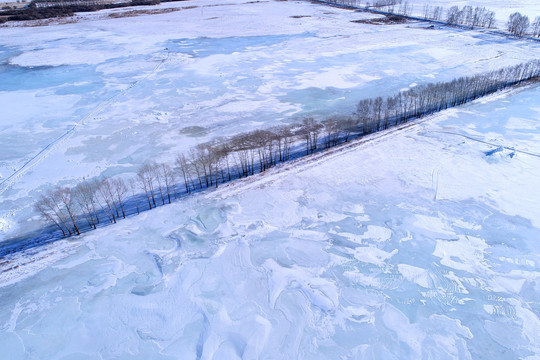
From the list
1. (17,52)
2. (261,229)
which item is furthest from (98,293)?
(17,52)

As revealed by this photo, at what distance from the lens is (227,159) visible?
20766mm

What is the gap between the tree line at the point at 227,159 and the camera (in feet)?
55.6

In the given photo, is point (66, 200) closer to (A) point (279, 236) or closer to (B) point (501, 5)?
(A) point (279, 236)

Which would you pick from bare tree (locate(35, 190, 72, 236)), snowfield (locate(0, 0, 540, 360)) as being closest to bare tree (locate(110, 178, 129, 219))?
snowfield (locate(0, 0, 540, 360))

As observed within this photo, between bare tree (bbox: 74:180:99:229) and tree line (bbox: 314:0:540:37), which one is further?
tree line (bbox: 314:0:540:37)

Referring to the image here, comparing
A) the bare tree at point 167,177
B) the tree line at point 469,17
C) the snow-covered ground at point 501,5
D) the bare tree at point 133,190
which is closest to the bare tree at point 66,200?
the bare tree at point 133,190

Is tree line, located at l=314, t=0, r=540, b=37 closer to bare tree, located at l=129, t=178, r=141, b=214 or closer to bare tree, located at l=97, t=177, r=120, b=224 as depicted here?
bare tree, located at l=129, t=178, r=141, b=214

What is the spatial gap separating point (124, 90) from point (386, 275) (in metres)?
26.4

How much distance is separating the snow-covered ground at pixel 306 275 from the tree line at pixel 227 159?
49.1 inches

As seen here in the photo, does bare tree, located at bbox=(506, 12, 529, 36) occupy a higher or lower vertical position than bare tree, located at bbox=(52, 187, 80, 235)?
higher

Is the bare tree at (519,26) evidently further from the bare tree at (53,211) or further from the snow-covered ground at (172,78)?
the bare tree at (53,211)

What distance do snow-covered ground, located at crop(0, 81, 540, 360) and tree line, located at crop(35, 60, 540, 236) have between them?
4.10ft

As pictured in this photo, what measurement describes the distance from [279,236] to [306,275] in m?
2.42

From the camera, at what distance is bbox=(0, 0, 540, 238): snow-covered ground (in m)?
21.2
